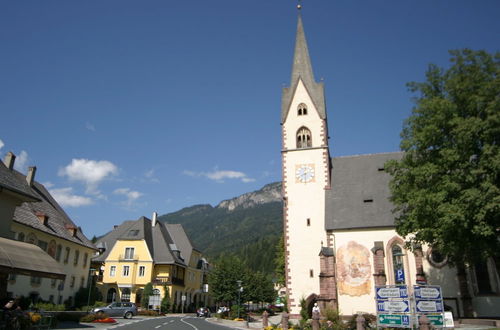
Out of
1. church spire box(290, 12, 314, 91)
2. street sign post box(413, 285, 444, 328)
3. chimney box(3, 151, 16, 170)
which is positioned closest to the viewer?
street sign post box(413, 285, 444, 328)

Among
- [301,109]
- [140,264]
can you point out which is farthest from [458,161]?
[140,264]

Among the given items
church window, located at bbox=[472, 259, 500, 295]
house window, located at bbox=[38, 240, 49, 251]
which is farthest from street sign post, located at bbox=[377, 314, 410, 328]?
house window, located at bbox=[38, 240, 49, 251]

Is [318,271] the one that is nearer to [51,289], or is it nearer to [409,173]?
[409,173]

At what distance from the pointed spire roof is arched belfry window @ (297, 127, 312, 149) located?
6.44 feet

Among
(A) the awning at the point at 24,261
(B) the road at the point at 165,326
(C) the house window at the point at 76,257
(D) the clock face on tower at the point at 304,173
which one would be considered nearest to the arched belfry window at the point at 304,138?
(D) the clock face on tower at the point at 304,173

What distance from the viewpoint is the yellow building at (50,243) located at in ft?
99.5

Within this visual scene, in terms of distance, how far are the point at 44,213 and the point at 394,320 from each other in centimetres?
3164

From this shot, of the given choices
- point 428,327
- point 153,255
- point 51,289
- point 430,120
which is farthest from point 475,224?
point 153,255

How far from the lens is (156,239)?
57.0 meters

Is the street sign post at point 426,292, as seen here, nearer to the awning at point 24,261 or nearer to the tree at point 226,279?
the awning at point 24,261

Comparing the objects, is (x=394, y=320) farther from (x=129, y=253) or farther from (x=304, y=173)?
(x=129, y=253)

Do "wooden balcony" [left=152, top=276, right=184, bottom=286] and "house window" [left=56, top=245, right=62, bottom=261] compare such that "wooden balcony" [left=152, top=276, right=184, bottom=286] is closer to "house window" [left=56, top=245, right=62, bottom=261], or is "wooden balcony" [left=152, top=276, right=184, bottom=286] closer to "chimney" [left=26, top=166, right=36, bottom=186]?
"house window" [left=56, top=245, right=62, bottom=261]

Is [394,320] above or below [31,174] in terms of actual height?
below

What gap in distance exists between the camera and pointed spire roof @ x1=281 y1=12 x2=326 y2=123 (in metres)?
38.6
